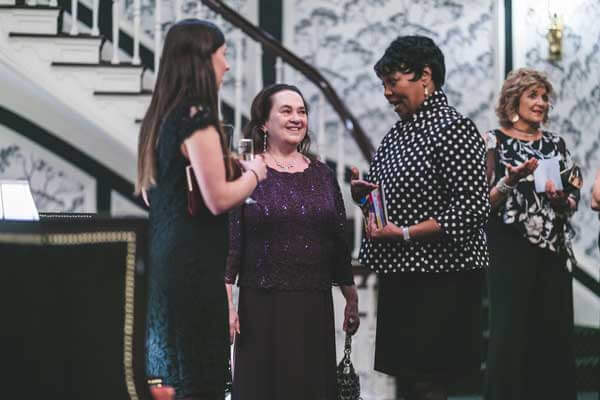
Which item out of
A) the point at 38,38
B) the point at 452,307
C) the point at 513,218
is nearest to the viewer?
the point at 452,307

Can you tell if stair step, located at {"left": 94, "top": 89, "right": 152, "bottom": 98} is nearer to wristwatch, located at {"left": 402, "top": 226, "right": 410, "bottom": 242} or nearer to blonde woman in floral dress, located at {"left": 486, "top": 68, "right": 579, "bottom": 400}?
blonde woman in floral dress, located at {"left": 486, "top": 68, "right": 579, "bottom": 400}

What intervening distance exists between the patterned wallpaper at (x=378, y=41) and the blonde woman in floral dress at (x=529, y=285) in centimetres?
271

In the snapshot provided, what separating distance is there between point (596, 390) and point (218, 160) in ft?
11.8

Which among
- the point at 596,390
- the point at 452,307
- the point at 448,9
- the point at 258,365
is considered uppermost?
the point at 448,9

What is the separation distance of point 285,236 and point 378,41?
12.4ft

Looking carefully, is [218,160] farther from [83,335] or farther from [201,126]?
[83,335]

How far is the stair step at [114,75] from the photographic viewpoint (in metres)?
4.97

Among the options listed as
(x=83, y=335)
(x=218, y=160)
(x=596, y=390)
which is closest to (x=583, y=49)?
(x=596, y=390)

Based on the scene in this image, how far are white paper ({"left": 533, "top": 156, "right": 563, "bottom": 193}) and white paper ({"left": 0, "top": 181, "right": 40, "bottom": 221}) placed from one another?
200 centimetres

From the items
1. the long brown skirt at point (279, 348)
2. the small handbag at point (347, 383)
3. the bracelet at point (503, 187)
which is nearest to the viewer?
the long brown skirt at point (279, 348)

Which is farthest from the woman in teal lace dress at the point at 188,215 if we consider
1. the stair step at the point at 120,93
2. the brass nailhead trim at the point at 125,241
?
the stair step at the point at 120,93

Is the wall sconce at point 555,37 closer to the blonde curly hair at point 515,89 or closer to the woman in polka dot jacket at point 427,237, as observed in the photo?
the blonde curly hair at point 515,89

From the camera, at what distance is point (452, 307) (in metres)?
2.62

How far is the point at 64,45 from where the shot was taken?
4.98 metres
